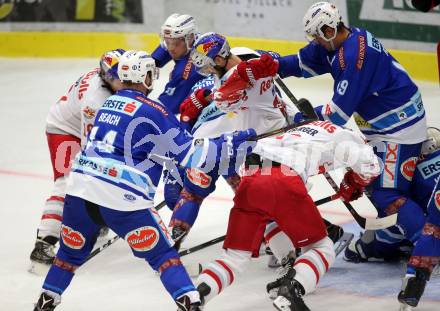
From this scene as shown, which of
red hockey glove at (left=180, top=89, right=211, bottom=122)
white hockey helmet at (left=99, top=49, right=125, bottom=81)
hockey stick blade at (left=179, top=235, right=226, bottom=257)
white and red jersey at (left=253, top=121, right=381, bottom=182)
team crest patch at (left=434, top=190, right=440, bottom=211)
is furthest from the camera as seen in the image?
red hockey glove at (left=180, top=89, right=211, bottom=122)

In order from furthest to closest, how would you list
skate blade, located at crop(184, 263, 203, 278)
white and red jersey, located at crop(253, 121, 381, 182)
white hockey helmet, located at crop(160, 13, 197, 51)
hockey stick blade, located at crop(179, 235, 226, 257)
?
white hockey helmet, located at crop(160, 13, 197, 51)
hockey stick blade, located at crop(179, 235, 226, 257)
skate blade, located at crop(184, 263, 203, 278)
white and red jersey, located at crop(253, 121, 381, 182)

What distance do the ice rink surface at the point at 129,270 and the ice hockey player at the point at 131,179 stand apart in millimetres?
641

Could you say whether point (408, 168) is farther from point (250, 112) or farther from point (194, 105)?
point (194, 105)

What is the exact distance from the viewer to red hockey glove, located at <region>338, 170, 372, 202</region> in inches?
194

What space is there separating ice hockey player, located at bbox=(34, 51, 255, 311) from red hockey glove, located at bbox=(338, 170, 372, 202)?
2.12 feet

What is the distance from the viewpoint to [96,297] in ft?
17.4

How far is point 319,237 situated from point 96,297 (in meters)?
1.28

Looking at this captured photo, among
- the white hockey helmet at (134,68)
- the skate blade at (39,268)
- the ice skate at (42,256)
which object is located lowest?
the skate blade at (39,268)

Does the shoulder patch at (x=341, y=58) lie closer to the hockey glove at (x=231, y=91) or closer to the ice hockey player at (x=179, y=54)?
the hockey glove at (x=231, y=91)

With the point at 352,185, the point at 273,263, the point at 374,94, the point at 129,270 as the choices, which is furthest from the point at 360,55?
the point at 129,270

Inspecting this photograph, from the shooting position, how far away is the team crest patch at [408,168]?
549 centimetres

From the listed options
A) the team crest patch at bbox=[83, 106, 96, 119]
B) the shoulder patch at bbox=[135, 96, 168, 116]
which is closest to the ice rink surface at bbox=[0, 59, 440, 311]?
the team crest patch at bbox=[83, 106, 96, 119]

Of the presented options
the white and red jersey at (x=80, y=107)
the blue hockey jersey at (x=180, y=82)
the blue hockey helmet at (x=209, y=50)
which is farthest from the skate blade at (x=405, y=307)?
the blue hockey jersey at (x=180, y=82)

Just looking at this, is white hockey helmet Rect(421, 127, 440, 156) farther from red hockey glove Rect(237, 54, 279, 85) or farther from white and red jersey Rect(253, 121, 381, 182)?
red hockey glove Rect(237, 54, 279, 85)
